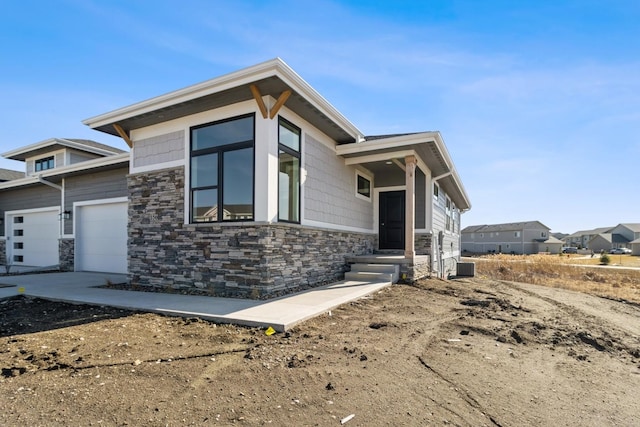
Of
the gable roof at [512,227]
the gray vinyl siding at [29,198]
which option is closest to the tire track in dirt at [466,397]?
the gray vinyl siding at [29,198]

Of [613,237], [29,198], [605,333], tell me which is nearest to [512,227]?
[613,237]

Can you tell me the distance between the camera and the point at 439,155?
9.02 meters

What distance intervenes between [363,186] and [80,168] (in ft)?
30.1

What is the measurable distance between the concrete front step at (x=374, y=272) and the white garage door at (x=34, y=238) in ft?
36.6

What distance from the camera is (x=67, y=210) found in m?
11.7

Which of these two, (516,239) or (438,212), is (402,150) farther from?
(516,239)

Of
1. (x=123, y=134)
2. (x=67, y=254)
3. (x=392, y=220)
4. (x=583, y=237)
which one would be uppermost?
(x=123, y=134)

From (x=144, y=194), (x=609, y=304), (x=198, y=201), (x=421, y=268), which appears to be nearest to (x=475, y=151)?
(x=421, y=268)

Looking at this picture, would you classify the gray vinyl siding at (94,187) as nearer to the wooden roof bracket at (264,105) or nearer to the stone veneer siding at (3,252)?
the stone veneer siding at (3,252)

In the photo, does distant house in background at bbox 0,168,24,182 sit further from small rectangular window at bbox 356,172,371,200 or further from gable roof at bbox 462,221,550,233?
gable roof at bbox 462,221,550,233

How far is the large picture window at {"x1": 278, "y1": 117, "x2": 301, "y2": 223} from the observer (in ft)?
21.5

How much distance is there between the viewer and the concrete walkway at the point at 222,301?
180 inches

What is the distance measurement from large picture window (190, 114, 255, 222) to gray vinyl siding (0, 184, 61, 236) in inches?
348

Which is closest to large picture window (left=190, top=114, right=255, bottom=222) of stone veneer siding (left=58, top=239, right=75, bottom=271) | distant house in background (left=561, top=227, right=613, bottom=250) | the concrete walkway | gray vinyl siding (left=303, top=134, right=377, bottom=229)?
gray vinyl siding (left=303, top=134, right=377, bottom=229)
